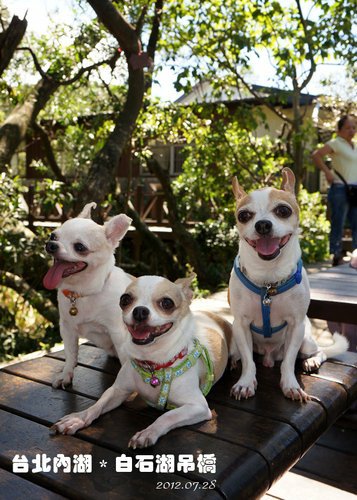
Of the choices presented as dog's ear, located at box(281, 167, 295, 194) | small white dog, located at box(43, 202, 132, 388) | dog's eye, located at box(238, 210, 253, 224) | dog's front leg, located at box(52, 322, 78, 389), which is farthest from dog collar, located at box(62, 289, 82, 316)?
dog's ear, located at box(281, 167, 295, 194)

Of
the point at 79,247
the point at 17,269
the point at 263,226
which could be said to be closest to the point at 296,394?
the point at 263,226

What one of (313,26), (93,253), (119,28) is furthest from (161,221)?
(93,253)

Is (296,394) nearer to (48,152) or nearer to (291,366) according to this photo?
(291,366)

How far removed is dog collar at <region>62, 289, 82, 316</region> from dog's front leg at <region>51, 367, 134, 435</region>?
0.37 meters

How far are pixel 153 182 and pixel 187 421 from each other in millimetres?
15036

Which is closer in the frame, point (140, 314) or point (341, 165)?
point (140, 314)

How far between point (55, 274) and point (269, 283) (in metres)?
0.88

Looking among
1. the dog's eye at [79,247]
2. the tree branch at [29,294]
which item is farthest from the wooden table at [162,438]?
the tree branch at [29,294]

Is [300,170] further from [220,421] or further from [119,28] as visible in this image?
[220,421]

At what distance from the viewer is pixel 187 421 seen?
5.55 ft

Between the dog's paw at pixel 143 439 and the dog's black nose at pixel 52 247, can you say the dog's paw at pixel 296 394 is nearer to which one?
the dog's paw at pixel 143 439

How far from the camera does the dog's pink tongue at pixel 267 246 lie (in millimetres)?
1913

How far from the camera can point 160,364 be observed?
177 centimetres

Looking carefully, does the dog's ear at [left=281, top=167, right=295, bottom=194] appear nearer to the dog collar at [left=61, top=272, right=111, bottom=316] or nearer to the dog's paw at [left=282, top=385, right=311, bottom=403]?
the dog's paw at [left=282, top=385, right=311, bottom=403]
